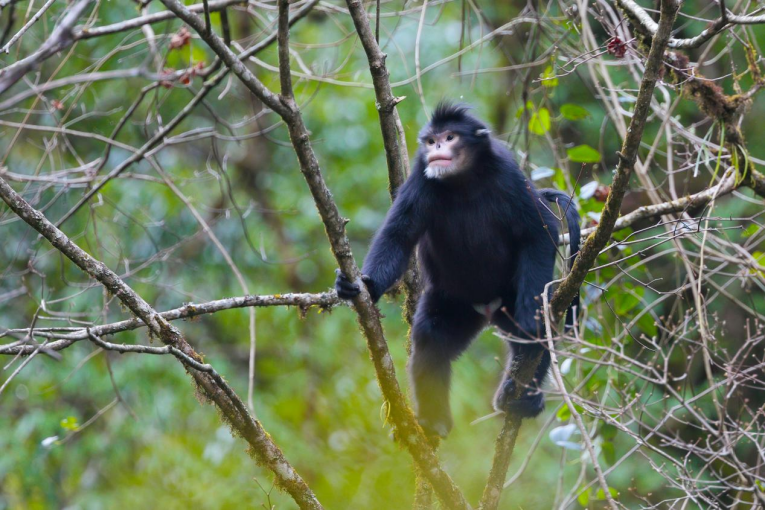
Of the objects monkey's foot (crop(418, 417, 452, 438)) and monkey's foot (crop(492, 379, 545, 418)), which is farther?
monkey's foot (crop(418, 417, 452, 438))

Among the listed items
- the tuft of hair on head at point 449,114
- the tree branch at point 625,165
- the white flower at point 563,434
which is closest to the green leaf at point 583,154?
the tuft of hair on head at point 449,114

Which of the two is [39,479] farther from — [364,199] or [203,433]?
[364,199]

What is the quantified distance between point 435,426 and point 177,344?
6.88 feet

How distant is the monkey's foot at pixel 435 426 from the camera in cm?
504

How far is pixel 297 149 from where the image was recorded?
3.43 meters

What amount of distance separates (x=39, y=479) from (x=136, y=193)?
353cm

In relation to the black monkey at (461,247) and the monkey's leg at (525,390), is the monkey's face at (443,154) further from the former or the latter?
the monkey's leg at (525,390)

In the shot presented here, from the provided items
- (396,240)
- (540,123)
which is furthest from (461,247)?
(540,123)

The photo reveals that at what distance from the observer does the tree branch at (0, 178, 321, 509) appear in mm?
3180

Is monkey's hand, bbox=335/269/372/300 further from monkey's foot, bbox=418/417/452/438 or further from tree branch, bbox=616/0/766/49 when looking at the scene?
tree branch, bbox=616/0/766/49

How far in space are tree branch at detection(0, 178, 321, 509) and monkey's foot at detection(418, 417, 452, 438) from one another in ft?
3.94

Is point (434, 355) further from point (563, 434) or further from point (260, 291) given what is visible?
point (260, 291)

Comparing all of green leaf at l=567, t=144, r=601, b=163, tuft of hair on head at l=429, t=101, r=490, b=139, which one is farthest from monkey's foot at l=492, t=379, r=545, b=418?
green leaf at l=567, t=144, r=601, b=163

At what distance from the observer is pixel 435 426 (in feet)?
16.6
